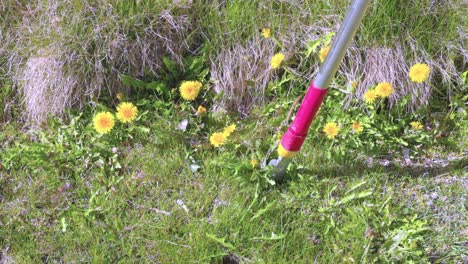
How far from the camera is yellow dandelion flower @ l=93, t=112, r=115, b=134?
2291 mm

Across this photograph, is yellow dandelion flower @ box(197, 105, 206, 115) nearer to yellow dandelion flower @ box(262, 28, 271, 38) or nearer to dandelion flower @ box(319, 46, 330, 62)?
yellow dandelion flower @ box(262, 28, 271, 38)

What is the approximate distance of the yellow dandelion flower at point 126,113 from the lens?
234 cm

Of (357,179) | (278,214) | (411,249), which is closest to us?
(411,249)

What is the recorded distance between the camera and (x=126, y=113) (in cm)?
234

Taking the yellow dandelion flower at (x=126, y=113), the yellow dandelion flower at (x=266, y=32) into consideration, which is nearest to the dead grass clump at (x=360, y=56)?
the yellow dandelion flower at (x=266, y=32)

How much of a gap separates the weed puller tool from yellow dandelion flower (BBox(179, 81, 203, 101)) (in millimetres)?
518

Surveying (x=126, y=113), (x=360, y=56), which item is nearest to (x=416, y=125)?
(x=360, y=56)

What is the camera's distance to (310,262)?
205 centimetres

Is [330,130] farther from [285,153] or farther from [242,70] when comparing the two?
[242,70]

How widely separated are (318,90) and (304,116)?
125 millimetres

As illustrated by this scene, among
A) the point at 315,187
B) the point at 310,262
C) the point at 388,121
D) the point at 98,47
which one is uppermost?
the point at 98,47

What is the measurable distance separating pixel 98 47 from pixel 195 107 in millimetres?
566

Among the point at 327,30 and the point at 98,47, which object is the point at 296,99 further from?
the point at 98,47

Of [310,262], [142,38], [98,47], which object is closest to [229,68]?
[142,38]
